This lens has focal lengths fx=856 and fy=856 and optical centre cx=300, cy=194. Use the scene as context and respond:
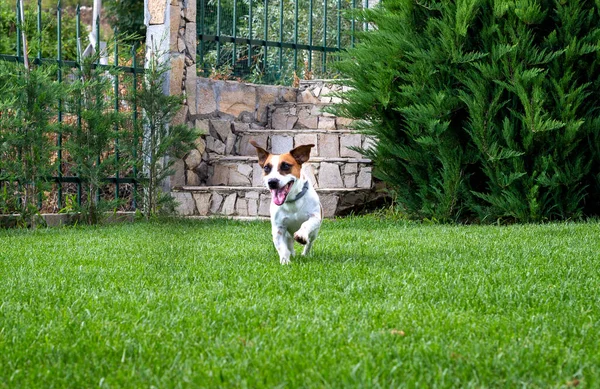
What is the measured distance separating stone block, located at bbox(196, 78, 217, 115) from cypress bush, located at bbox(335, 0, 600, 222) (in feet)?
7.21

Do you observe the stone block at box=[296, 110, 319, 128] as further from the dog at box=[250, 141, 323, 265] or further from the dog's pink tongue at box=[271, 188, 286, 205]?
the dog's pink tongue at box=[271, 188, 286, 205]

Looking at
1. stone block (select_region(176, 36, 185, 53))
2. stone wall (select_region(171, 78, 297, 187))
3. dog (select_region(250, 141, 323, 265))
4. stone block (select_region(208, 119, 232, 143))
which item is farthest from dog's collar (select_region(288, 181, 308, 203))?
stone block (select_region(208, 119, 232, 143))

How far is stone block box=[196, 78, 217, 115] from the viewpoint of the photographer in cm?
1080

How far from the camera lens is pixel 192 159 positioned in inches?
416

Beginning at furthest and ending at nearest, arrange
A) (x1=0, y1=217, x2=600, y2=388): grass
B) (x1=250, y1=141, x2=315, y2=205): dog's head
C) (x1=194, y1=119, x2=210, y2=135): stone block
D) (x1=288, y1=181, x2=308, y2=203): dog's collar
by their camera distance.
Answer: (x1=194, y1=119, x2=210, y2=135): stone block, (x1=288, y1=181, x2=308, y2=203): dog's collar, (x1=250, y1=141, x2=315, y2=205): dog's head, (x1=0, y1=217, x2=600, y2=388): grass

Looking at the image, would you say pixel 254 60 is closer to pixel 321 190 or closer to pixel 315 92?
pixel 315 92

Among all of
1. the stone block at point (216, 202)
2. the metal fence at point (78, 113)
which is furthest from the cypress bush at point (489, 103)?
the metal fence at point (78, 113)

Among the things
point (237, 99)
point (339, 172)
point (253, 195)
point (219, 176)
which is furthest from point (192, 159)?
point (339, 172)

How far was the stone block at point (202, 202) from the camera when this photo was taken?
398 inches

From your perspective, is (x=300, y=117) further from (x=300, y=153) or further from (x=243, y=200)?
(x=300, y=153)

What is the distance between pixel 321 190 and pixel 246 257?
12.8 feet

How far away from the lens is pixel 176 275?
16.2 ft

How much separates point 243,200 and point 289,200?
4314 millimetres

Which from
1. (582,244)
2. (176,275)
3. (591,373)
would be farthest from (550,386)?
(582,244)
